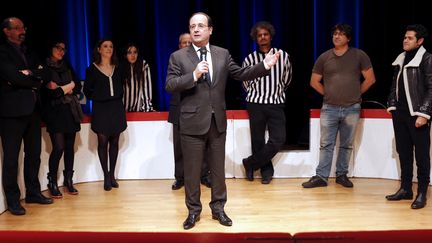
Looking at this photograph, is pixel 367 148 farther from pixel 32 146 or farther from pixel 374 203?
pixel 32 146

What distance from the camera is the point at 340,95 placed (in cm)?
478

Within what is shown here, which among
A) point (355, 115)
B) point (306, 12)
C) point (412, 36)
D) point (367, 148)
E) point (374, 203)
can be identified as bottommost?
point (374, 203)

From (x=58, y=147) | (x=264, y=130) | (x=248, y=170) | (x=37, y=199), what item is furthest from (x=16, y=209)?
(x=264, y=130)

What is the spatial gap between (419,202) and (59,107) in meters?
3.26

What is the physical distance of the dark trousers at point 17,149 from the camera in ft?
13.2

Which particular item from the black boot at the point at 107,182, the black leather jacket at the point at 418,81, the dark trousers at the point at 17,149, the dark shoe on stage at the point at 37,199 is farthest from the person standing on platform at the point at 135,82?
the black leather jacket at the point at 418,81

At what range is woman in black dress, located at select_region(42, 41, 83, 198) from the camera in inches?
178

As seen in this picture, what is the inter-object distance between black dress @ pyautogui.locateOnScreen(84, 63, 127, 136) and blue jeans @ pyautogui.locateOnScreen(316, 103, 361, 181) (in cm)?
203

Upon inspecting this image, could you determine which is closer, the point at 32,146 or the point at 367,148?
the point at 32,146

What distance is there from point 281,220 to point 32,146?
220 cm

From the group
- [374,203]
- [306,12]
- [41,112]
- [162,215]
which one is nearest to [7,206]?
[41,112]

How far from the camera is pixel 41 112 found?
4.55 m

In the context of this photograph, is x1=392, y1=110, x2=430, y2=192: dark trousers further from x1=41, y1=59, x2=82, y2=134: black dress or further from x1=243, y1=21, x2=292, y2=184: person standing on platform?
x1=41, y1=59, x2=82, y2=134: black dress

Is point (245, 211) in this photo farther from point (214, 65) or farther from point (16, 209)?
point (16, 209)
